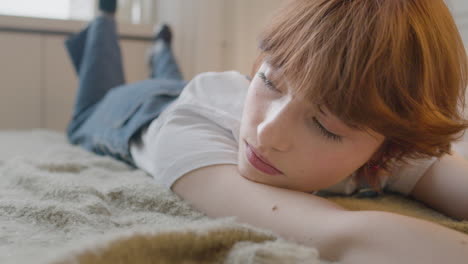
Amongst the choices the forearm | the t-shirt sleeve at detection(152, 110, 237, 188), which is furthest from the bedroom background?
the forearm

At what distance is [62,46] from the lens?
1.67m

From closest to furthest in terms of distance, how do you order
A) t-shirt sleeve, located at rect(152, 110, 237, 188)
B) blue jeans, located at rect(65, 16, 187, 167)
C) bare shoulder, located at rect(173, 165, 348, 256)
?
1. bare shoulder, located at rect(173, 165, 348, 256)
2. t-shirt sleeve, located at rect(152, 110, 237, 188)
3. blue jeans, located at rect(65, 16, 187, 167)

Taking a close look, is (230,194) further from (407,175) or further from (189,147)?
(407,175)

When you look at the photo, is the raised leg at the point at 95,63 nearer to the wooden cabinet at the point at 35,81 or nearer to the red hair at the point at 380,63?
the wooden cabinet at the point at 35,81

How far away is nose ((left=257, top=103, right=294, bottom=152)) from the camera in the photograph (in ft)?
1.70

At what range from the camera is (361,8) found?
0.51 metres

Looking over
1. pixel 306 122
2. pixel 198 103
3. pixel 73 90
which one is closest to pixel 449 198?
pixel 306 122

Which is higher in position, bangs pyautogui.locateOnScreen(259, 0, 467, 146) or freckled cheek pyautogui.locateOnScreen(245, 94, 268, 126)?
Result: bangs pyautogui.locateOnScreen(259, 0, 467, 146)

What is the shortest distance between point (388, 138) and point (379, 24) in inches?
5.9

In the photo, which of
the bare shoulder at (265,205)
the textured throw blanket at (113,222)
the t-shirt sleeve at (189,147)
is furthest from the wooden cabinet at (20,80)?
the bare shoulder at (265,205)

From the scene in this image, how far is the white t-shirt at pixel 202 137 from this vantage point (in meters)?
0.64

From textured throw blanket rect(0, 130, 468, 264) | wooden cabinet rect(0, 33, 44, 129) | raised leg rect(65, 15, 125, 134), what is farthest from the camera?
wooden cabinet rect(0, 33, 44, 129)

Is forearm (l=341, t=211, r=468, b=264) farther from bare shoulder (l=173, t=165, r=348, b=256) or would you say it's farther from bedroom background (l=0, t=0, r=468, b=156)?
bedroom background (l=0, t=0, r=468, b=156)

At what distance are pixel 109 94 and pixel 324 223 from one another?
94 centimetres
